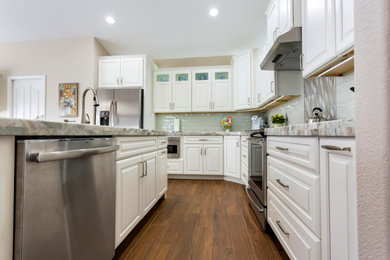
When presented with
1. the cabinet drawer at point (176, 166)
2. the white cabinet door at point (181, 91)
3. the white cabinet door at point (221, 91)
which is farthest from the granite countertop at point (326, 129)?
the white cabinet door at point (181, 91)

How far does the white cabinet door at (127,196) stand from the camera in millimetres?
→ 1147

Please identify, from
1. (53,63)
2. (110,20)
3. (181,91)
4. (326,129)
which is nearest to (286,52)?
(326,129)

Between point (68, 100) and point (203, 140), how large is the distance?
266cm

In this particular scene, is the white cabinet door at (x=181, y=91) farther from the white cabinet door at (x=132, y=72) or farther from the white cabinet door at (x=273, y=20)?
the white cabinet door at (x=273, y=20)

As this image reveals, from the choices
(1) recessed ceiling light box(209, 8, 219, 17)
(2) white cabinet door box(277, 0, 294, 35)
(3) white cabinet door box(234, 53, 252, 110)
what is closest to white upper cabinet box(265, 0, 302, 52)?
(2) white cabinet door box(277, 0, 294, 35)

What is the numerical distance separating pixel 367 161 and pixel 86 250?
1.12 m

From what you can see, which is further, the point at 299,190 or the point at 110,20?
the point at 110,20

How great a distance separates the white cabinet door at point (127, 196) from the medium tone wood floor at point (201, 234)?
0.20 metres

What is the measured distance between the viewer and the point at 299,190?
97 centimetres

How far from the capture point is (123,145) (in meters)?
1.23

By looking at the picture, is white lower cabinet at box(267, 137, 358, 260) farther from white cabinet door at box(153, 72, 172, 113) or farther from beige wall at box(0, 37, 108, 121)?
beige wall at box(0, 37, 108, 121)

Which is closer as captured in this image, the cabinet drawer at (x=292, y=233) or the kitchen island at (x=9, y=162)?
the kitchen island at (x=9, y=162)

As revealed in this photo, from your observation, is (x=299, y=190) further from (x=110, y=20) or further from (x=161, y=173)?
(x=110, y=20)

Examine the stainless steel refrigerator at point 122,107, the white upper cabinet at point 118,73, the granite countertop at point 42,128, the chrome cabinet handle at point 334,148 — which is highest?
the white upper cabinet at point 118,73
